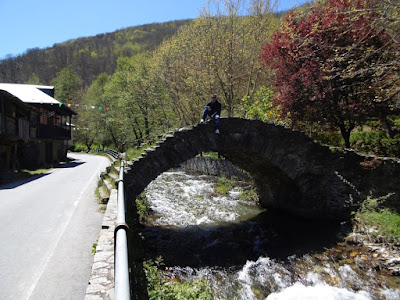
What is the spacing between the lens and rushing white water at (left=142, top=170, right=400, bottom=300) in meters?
6.46

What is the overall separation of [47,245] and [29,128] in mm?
19118

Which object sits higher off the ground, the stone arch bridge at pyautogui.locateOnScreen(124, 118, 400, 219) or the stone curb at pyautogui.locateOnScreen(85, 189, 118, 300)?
the stone arch bridge at pyautogui.locateOnScreen(124, 118, 400, 219)

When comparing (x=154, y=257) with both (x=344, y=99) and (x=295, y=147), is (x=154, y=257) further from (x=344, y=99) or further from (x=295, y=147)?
(x=344, y=99)

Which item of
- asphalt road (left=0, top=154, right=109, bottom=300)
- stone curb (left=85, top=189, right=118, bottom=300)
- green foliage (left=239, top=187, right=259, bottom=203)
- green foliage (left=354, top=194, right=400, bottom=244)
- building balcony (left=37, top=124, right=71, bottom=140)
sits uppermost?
building balcony (left=37, top=124, right=71, bottom=140)

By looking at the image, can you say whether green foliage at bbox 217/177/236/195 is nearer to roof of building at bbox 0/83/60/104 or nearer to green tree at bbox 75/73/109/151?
roof of building at bbox 0/83/60/104

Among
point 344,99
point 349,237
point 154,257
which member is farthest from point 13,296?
point 344,99

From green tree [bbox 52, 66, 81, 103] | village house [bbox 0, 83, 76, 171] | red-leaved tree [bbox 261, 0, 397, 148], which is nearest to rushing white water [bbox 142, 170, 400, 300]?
red-leaved tree [bbox 261, 0, 397, 148]

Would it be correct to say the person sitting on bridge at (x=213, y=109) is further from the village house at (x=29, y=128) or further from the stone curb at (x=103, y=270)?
the village house at (x=29, y=128)

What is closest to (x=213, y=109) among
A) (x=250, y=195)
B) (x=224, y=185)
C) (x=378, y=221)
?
(x=250, y=195)

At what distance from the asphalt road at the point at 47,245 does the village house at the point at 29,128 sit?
356 inches

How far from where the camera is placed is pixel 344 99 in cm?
1267

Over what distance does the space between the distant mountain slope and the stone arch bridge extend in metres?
65.7

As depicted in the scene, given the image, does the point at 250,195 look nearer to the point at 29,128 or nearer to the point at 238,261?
the point at 238,261

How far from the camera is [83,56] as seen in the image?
101500mm
